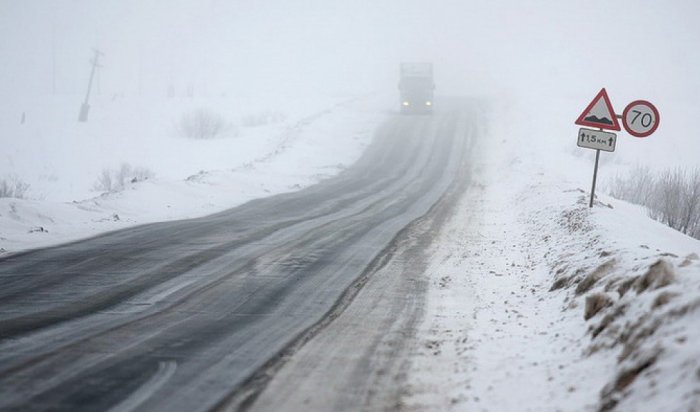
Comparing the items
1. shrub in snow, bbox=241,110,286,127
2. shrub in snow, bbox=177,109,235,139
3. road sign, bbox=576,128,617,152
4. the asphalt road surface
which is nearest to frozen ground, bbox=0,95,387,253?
shrub in snow, bbox=241,110,286,127

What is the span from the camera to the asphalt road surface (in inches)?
175

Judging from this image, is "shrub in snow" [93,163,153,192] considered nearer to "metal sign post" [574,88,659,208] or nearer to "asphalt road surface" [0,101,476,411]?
"asphalt road surface" [0,101,476,411]

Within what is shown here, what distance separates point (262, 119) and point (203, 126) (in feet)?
16.6

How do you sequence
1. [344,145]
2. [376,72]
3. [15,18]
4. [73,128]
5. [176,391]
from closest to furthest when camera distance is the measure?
1. [176,391]
2. [344,145]
3. [73,128]
4. [376,72]
5. [15,18]

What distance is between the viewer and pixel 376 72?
280 feet

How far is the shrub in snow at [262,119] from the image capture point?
123 feet

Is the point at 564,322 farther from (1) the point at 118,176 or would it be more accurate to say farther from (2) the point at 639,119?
(1) the point at 118,176

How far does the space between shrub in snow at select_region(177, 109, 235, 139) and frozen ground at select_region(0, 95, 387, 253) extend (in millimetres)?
497

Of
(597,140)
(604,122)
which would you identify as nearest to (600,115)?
(604,122)

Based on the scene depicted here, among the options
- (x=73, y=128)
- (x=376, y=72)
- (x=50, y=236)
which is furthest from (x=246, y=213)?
(x=376, y=72)

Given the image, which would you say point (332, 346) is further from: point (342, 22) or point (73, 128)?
point (342, 22)

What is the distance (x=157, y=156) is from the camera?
30.1 metres

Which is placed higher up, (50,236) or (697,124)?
(697,124)

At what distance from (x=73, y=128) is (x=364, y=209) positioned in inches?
1446
